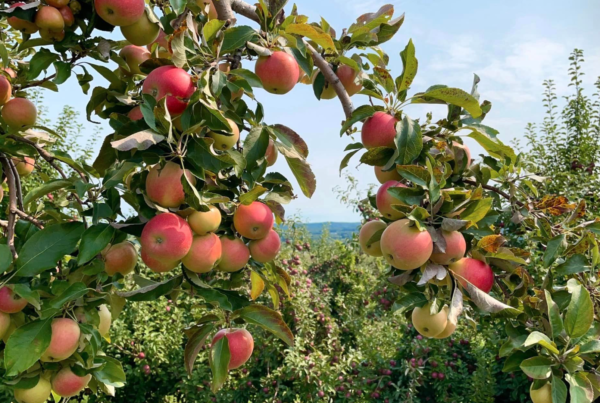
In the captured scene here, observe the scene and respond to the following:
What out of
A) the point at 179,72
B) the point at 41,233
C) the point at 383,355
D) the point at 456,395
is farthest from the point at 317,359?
the point at 179,72

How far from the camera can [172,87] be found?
2.98 feet

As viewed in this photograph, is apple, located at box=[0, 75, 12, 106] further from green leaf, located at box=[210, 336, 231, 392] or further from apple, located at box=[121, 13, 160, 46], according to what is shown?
Result: green leaf, located at box=[210, 336, 231, 392]

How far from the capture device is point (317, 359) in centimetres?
327

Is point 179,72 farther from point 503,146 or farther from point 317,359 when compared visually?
point 317,359

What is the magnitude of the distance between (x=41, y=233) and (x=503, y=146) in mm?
1127

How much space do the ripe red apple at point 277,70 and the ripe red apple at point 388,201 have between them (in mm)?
352

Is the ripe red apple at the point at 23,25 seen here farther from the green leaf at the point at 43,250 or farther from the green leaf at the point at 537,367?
the green leaf at the point at 537,367

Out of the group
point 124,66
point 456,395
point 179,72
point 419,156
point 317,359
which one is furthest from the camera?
point 317,359

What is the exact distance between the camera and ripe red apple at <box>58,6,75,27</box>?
1.15m

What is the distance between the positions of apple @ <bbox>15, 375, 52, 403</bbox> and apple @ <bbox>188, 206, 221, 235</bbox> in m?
0.62

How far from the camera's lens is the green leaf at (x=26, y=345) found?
0.95 metres

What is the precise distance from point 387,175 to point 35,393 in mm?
1046

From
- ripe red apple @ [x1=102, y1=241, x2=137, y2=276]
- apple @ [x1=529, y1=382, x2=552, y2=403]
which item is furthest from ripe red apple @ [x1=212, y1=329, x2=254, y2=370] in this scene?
apple @ [x1=529, y1=382, x2=552, y2=403]

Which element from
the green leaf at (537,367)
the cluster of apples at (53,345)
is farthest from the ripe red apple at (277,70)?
the green leaf at (537,367)
